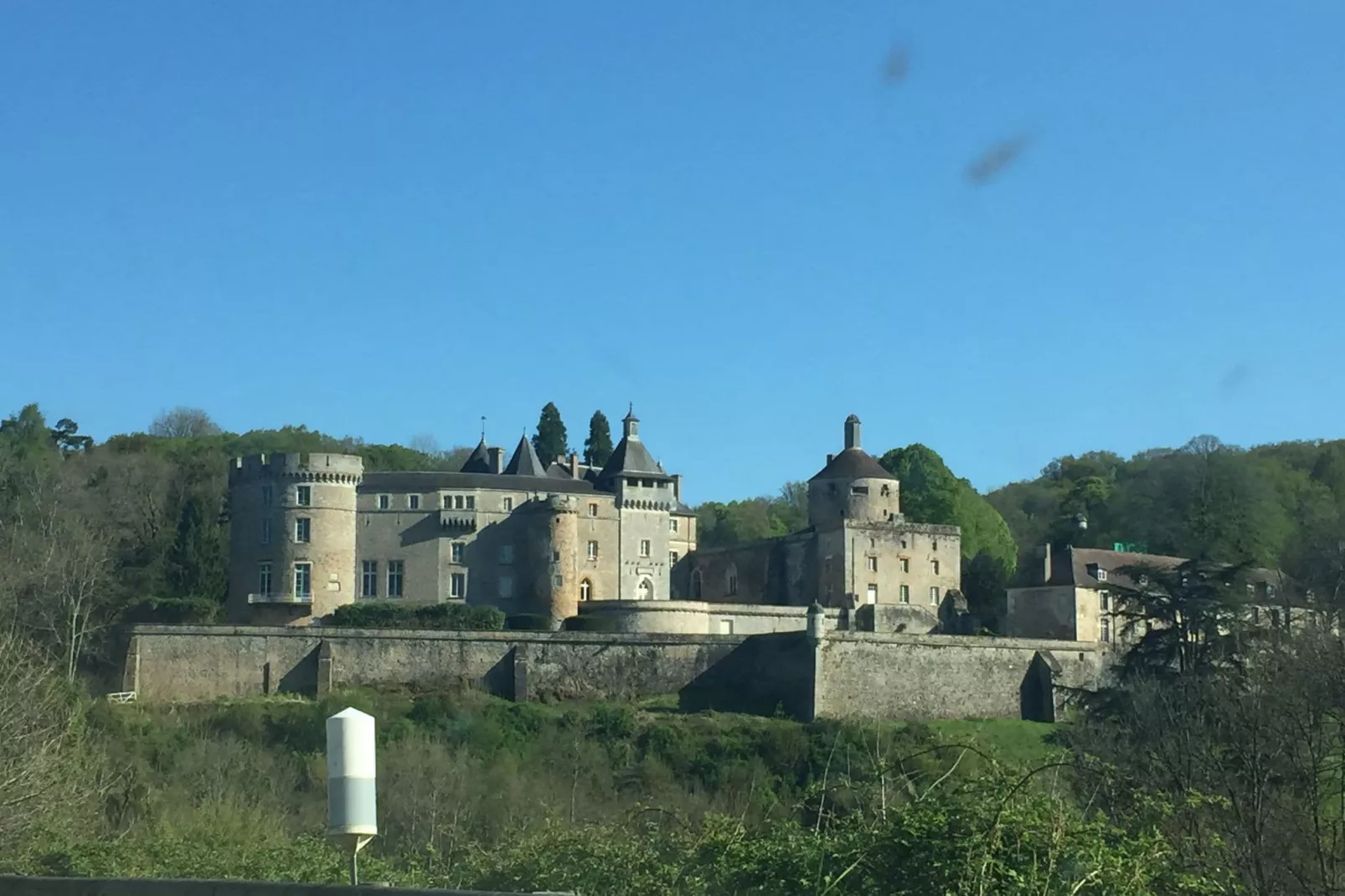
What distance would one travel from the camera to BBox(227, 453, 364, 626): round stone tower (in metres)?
49.5

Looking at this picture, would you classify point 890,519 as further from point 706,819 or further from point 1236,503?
point 706,819

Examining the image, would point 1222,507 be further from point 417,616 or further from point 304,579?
point 304,579

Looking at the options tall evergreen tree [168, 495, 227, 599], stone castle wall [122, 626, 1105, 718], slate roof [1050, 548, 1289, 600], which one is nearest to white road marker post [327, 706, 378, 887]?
stone castle wall [122, 626, 1105, 718]

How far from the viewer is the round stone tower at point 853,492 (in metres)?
59.6

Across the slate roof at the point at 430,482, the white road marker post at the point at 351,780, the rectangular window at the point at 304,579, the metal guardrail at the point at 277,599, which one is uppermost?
the slate roof at the point at 430,482

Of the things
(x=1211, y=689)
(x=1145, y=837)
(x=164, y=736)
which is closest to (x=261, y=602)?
(x=164, y=736)

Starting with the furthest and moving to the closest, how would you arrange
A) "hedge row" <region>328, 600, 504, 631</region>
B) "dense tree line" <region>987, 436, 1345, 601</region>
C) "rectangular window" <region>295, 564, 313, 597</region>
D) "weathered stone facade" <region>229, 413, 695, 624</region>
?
"dense tree line" <region>987, 436, 1345, 601</region>
"weathered stone facade" <region>229, 413, 695, 624</region>
"rectangular window" <region>295, 564, 313, 597</region>
"hedge row" <region>328, 600, 504, 631</region>

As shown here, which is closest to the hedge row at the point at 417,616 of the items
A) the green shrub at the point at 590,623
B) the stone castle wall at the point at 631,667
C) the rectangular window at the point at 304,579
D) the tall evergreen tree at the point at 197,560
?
the rectangular window at the point at 304,579

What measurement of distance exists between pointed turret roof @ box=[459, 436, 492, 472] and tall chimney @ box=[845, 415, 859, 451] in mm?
12101

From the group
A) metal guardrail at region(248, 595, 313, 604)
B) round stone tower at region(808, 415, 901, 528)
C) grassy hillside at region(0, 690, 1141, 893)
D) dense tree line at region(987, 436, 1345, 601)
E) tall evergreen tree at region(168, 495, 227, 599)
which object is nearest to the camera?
grassy hillside at region(0, 690, 1141, 893)

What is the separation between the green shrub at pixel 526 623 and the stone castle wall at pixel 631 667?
8.99ft

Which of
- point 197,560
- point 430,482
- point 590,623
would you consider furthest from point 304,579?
point 590,623

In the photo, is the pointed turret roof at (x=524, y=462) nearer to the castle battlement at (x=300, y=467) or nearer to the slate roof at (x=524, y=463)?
the slate roof at (x=524, y=463)

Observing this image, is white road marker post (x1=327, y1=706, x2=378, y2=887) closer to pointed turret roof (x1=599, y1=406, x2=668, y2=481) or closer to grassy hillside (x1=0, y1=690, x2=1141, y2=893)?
grassy hillside (x1=0, y1=690, x2=1141, y2=893)
